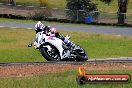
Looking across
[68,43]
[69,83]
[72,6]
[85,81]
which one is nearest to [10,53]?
[68,43]

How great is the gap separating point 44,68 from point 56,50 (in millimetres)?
2340

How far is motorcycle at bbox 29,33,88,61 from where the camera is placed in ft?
50.7

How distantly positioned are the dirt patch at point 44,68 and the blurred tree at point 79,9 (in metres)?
32.4

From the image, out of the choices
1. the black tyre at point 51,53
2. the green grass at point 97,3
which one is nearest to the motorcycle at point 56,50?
the black tyre at point 51,53

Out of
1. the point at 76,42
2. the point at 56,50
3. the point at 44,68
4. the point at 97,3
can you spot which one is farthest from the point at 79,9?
the point at 44,68

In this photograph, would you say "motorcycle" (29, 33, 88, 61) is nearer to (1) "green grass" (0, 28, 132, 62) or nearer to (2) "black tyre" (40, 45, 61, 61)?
(2) "black tyre" (40, 45, 61, 61)

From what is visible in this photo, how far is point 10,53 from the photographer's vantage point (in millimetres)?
25297

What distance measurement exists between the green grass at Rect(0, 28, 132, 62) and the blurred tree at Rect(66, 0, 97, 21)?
31.8 feet

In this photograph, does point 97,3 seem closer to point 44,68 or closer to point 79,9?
point 79,9

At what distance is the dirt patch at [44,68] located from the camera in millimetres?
12641

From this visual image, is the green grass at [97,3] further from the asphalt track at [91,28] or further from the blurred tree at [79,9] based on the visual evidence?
the asphalt track at [91,28]

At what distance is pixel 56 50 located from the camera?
1572 centimetres

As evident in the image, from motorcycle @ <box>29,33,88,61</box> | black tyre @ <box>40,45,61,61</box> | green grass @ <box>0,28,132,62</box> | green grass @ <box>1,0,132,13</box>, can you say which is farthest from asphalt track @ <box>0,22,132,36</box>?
green grass @ <box>1,0,132,13</box>

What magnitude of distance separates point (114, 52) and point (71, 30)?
1309cm
